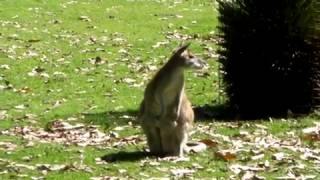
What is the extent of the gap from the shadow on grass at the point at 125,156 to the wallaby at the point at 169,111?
0.80ft

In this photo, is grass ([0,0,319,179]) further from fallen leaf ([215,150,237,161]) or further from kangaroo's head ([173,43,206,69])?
kangaroo's head ([173,43,206,69])

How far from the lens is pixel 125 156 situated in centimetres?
1043

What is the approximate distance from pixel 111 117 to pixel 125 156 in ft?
10.1

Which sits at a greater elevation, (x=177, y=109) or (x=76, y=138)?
(x=177, y=109)

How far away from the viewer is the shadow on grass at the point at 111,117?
13.0m

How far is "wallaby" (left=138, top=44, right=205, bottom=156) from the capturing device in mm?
10211

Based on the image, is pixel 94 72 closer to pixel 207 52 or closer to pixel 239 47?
pixel 207 52

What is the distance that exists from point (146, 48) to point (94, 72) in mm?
2578

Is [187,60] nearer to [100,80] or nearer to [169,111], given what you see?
[169,111]

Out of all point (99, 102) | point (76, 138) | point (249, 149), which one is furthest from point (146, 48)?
point (249, 149)

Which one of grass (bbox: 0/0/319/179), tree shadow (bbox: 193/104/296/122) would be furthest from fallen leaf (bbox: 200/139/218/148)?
tree shadow (bbox: 193/104/296/122)

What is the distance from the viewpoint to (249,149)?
35.1 feet

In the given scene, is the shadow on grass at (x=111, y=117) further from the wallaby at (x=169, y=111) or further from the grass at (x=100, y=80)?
the wallaby at (x=169, y=111)

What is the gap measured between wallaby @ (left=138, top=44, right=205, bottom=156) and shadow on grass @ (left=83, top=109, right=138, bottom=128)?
99.0 inches
